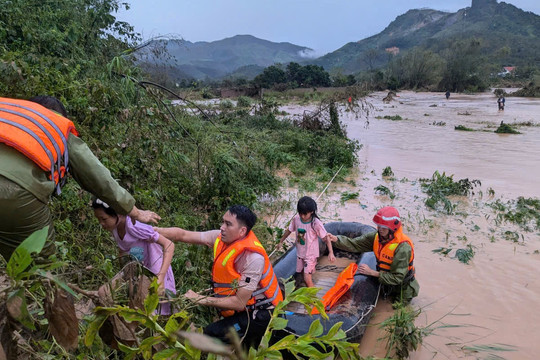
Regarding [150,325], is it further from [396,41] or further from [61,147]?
[396,41]

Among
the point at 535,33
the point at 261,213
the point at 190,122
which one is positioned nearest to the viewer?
the point at 261,213

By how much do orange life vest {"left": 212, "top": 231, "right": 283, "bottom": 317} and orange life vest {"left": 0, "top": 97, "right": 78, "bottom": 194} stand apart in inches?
46.1

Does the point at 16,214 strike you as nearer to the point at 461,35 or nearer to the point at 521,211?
the point at 521,211

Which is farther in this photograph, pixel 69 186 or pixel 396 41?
pixel 396 41

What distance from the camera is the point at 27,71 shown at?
3732 mm

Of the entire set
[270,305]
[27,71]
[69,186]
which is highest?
[27,71]

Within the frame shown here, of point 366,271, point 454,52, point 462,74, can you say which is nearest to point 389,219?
point 366,271

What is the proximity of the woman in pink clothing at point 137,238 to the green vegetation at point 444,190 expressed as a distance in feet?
21.0

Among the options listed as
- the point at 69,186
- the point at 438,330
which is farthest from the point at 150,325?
the point at 438,330

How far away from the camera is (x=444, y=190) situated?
28.1 feet

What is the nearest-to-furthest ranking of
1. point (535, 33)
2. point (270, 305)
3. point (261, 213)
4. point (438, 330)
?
point (270, 305) → point (438, 330) → point (261, 213) → point (535, 33)

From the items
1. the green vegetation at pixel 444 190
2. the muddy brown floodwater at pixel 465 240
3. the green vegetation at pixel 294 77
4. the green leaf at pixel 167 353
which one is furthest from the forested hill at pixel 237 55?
the green leaf at pixel 167 353

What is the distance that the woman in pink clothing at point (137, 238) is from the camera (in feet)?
8.31

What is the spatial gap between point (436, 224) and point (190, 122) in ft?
16.1
